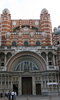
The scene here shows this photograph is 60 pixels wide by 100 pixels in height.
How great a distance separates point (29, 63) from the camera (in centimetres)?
3756

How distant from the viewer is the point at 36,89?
36094mm

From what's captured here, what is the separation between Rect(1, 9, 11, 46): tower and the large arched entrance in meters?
6.24

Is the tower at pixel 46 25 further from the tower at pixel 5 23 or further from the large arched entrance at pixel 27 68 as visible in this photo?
the tower at pixel 5 23

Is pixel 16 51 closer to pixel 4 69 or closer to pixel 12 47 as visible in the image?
pixel 12 47

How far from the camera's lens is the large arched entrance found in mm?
36000

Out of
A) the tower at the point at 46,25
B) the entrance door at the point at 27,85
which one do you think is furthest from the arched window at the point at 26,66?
the tower at the point at 46,25

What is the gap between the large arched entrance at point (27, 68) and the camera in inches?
1417

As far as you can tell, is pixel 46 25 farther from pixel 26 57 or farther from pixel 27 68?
pixel 27 68

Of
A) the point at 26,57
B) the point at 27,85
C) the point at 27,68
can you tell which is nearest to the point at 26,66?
the point at 27,68

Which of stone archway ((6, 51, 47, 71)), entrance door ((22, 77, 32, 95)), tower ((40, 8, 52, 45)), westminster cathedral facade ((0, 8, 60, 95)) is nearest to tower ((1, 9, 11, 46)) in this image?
westminster cathedral facade ((0, 8, 60, 95))

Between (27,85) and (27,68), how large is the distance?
3727mm

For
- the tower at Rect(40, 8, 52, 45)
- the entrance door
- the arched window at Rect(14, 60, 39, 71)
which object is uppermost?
the tower at Rect(40, 8, 52, 45)

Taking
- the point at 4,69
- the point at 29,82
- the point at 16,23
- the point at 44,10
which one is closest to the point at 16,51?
the point at 4,69

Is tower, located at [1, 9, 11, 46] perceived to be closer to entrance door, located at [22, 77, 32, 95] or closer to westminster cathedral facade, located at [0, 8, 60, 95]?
westminster cathedral facade, located at [0, 8, 60, 95]
